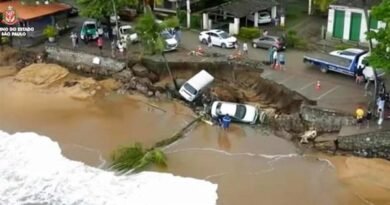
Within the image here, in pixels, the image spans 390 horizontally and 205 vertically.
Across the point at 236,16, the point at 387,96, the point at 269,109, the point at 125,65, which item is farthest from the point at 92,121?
the point at 387,96

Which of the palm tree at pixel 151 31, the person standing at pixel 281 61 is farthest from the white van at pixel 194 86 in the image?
the person standing at pixel 281 61

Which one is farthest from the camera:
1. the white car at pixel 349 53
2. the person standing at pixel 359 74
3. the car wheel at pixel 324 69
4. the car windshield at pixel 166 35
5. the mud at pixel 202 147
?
the car windshield at pixel 166 35

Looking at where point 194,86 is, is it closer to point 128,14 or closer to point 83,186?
point 83,186

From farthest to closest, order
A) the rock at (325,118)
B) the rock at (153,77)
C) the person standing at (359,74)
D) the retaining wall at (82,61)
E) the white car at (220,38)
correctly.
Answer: the retaining wall at (82,61)
the white car at (220,38)
the rock at (153,77)
the person standing at (359,74)
the rock at (325,118)

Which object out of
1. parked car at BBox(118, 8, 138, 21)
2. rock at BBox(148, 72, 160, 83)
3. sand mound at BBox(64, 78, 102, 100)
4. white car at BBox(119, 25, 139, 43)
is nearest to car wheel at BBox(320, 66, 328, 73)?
rock at BBox(148, 72, 160, 83)

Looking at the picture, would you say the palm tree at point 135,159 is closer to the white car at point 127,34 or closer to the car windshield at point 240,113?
the car windshield at point 240,113

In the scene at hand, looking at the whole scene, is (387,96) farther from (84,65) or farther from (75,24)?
(75,24)

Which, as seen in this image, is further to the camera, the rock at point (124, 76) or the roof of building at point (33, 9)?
the roof of building at point (33, 9)

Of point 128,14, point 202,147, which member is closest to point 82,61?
point 128,14

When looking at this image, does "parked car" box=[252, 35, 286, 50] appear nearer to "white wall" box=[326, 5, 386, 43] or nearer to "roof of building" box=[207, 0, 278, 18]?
"roof of building" box=[207, 0, 278, 18]
